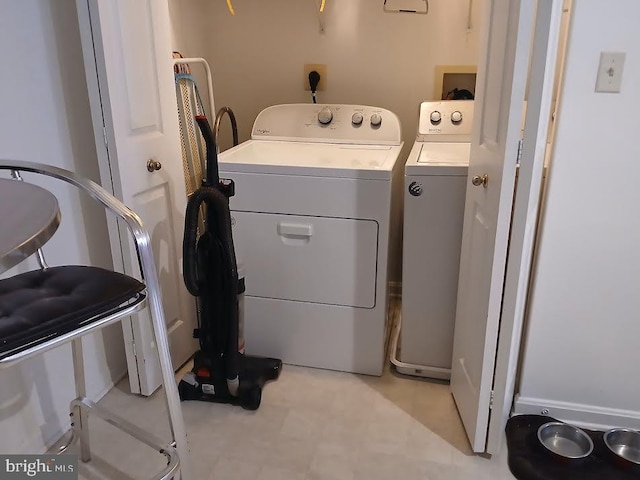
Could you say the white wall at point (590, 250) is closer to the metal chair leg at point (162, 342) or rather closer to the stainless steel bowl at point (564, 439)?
the stainless steel bowl at point (564, 439)

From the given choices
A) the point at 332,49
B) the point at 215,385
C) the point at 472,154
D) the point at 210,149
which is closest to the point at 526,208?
the point at 472,154

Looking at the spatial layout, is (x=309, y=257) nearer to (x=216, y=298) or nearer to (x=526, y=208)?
(x=216, y=298)

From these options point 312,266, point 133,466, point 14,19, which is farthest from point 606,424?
point 14,19

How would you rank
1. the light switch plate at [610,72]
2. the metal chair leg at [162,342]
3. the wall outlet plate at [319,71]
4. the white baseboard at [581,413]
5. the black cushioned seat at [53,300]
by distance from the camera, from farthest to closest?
the wall outlet plate at [319,71] → the white baseboard at [581,413] → the light switch plate at [610,72] → the metal chair leg at [162,342] → the black cushioned seat at [53,300]

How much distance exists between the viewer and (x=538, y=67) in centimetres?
119

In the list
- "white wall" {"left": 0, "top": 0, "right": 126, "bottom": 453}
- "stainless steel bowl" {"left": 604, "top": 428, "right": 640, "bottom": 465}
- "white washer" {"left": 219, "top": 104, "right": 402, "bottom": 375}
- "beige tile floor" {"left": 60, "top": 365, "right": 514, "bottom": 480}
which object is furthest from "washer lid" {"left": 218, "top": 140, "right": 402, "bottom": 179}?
"stainless steel bowl" {"left": 604, "top": 428, "right": 640, "bottom": 465}

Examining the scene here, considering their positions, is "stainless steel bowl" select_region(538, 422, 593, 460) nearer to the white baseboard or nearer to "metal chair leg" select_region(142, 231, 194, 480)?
the white baseboard

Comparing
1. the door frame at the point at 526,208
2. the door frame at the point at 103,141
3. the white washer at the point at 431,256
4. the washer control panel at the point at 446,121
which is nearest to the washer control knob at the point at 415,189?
the white washer at the point at 431,256

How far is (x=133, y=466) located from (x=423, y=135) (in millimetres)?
1628

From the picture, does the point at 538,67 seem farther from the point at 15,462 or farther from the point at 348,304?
the point at 15,462

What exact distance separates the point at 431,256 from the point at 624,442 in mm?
809

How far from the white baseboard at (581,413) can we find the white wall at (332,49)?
3.01ft

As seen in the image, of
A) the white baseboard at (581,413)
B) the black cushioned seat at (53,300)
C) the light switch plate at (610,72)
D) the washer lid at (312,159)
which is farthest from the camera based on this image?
the washer lid at (312,159)

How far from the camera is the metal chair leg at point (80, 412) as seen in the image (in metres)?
1.41
